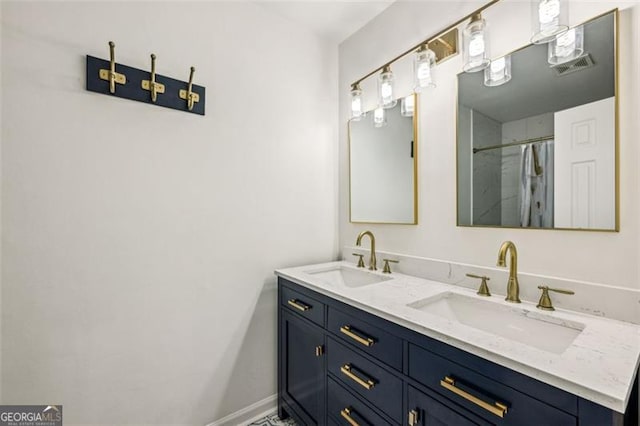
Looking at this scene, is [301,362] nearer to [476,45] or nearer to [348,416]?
[348,416]

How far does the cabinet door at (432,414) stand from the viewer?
0.84m

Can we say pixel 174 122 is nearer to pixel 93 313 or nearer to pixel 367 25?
pixel 93 313

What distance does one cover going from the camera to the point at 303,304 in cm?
159

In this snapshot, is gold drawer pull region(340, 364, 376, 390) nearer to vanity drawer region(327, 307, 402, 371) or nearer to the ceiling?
vanity drawer region(327, 307, 402, 371)

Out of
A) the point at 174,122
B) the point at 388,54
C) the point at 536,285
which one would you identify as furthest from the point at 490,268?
the point at 174,122

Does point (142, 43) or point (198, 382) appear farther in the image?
point (198, 382)

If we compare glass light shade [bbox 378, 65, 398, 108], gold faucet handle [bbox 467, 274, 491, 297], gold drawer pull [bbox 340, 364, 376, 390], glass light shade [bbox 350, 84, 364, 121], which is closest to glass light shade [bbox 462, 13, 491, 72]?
glass light shade [bbox 378, 65, 398, 108]

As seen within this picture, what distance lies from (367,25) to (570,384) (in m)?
2.18

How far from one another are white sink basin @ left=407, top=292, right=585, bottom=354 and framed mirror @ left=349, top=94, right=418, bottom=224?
1.77ft

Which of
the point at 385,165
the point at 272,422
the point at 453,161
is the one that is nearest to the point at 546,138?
the point at 453,161

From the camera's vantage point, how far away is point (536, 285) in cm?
119

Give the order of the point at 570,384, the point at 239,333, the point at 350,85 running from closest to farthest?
the point at 570,384 → the point at 239,333 → the point at 350,85

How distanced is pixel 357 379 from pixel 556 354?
71cm

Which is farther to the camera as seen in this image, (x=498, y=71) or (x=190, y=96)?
(x=190, y=96)
